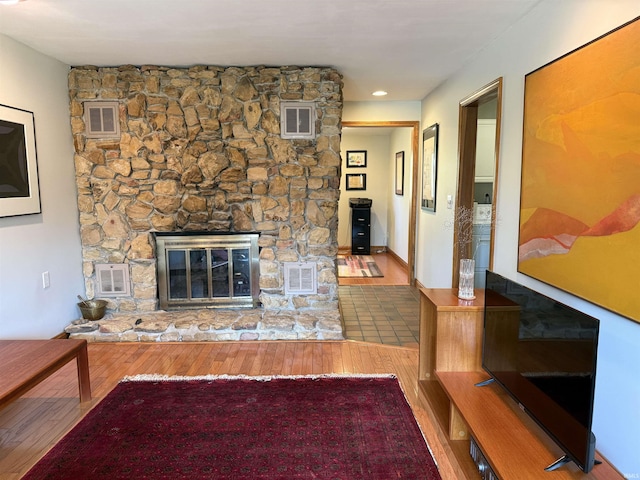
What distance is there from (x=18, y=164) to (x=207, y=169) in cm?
138

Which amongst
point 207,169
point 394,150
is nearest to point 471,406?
point 207,169

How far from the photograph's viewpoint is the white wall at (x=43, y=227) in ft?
9.45

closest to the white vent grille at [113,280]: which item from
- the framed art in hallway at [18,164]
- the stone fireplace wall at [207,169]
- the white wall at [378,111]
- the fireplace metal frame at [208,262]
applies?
the stone fireplace wall at [207,169]

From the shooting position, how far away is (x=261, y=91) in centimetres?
363

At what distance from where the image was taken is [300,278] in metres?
3.83

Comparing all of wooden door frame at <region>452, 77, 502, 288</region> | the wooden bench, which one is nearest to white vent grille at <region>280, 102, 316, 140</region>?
wooden door frame at <region>452, 77, 502, 288</region>

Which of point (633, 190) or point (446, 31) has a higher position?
point (446, 31)

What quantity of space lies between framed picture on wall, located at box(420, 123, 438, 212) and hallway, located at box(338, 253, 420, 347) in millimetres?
1114

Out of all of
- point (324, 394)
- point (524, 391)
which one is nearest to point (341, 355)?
point (324, 394)

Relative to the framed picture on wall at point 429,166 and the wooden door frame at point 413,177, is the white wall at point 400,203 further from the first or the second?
the framed picture on wall at point 429,166

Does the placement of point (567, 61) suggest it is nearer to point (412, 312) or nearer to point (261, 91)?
point (261, 91)

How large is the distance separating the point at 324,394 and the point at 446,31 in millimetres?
2536

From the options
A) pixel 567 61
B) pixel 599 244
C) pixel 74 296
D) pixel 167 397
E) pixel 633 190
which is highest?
pixel 567 61

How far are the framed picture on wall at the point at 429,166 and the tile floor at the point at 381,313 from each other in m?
1.11
